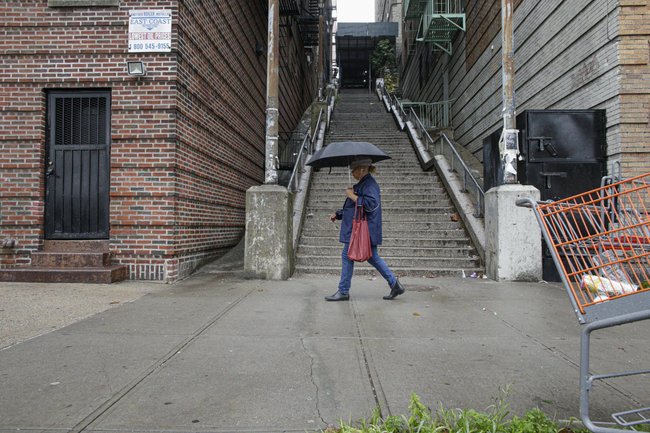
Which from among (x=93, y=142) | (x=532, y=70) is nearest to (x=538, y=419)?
(x=93, y=142)

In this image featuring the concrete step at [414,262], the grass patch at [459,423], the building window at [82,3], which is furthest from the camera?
the concrete step at [414,262]

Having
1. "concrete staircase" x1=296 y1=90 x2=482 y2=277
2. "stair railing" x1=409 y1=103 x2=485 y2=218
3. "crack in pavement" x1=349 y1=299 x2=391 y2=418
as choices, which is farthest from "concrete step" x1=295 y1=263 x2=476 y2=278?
"crack in pavement" x1=349 y1=299 x2=391 y2=418

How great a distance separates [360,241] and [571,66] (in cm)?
579

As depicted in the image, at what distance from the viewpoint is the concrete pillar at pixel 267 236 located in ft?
23.4

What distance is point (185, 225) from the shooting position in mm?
7320

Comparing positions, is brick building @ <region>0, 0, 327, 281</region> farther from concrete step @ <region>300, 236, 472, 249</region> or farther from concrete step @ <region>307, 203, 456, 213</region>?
concrete step @ <region>307, 203, 456, 213</region>

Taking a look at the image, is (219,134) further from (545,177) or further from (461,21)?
(461,21)

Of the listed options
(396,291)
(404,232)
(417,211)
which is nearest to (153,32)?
(396,291)

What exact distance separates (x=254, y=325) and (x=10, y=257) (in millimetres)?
5097

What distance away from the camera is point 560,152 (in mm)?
7285

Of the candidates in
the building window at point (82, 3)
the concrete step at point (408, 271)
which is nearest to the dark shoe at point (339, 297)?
the concrete step at point (408, 271)

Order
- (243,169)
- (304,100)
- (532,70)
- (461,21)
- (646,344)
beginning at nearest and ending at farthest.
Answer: (646,344)
(532,70)
(243,169)
(461,21)
(304,100)

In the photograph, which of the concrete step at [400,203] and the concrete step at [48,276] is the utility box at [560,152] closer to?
the concrete step at [400,203]

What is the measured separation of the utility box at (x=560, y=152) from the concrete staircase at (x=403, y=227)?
1.76 m
